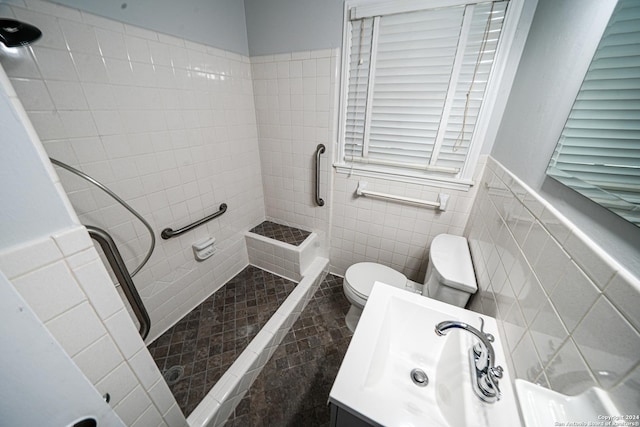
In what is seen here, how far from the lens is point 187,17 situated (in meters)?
1.25

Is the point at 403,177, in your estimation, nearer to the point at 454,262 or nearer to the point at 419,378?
the point at 454,262

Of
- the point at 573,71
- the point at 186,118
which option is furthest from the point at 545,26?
the point at 186,118

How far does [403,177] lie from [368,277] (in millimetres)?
745

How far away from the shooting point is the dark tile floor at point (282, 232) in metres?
1.94

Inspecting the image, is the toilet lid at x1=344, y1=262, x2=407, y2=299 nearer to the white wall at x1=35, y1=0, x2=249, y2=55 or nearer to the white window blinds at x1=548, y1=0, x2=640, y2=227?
the white window blinds at x1=548, y1=0, x2=640, y2=227

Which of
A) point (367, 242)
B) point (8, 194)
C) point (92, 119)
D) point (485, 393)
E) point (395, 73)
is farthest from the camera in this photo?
point (367, 242)

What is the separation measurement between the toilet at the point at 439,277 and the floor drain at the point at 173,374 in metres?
1.09

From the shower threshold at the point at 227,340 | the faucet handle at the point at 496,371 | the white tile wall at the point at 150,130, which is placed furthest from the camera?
the shower threshold at the point at 227,340

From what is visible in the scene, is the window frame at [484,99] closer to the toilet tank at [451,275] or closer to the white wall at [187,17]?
the toilet tank at [451,275]

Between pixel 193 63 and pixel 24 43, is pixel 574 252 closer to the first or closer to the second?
pixel 24 43

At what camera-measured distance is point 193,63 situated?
4.35 feet

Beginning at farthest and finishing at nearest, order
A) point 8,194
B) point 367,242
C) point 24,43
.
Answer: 1. point 367,242
2. point 24,43
3. point 8,194

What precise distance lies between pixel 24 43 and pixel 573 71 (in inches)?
68.2

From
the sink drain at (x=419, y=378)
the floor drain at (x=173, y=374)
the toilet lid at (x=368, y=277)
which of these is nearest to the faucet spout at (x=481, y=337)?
the sink drain at (x=419, y=378)
